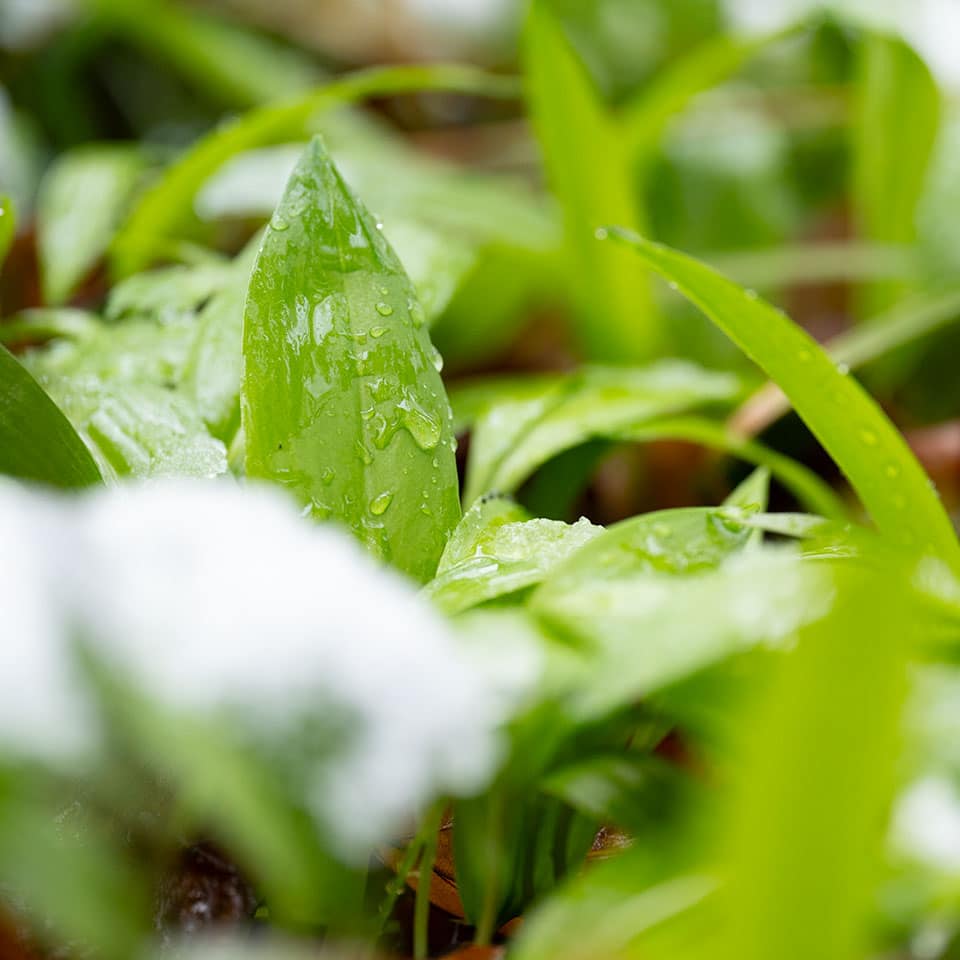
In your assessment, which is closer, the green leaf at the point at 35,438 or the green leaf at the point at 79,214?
the green leaf at the point at 35,438

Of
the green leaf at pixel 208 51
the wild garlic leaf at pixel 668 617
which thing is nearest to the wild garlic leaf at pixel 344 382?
the wild garlic leaf at pixel 668 617

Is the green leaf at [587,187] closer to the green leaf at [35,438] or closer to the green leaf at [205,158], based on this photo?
the green leaf at [205,158]

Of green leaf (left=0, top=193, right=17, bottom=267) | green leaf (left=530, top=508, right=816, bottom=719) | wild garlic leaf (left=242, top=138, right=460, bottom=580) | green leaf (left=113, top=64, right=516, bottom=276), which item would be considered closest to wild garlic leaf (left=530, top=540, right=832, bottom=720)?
green leaf (left=530, top=508, right=816, bottom=719)

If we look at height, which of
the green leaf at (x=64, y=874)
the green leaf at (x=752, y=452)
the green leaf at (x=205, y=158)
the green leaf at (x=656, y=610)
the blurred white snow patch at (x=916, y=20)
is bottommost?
the green leaf at (x=752, y=452)

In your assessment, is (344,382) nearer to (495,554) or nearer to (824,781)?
(495,554)

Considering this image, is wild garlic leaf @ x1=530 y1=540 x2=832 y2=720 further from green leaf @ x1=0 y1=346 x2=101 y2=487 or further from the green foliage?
green leaf @ x1=0 y1=346 x2=101 y2=487

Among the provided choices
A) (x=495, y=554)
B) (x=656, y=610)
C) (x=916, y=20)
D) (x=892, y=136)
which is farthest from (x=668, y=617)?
(x=916, y=20)
